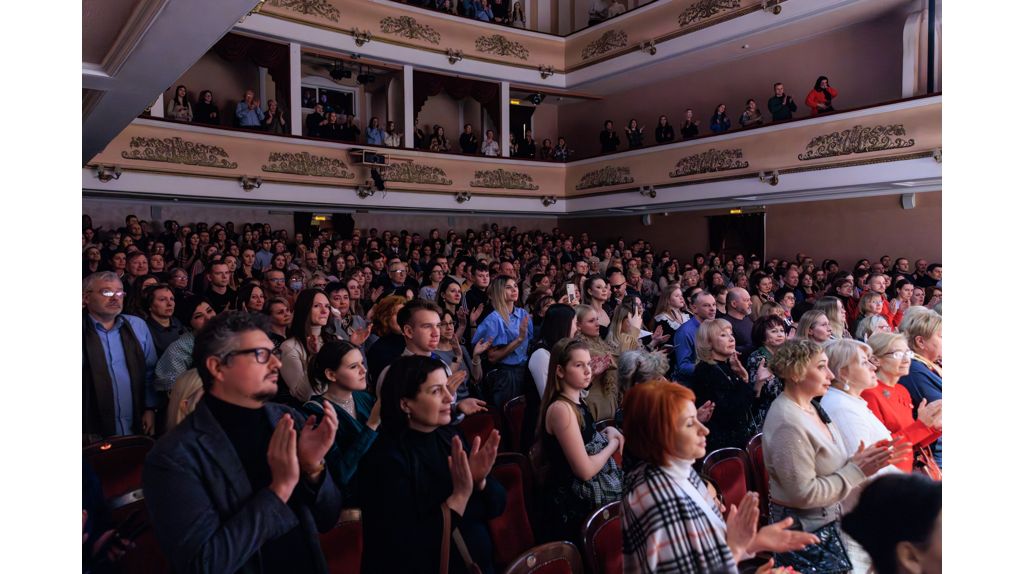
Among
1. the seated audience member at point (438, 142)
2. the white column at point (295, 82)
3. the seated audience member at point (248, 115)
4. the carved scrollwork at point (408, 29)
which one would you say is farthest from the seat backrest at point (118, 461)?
the seated audience member at point (438, 142)

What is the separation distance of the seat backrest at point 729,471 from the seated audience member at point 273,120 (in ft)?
29.5

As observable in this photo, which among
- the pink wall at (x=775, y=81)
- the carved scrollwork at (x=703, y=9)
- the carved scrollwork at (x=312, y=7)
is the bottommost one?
the pink wall at (x=775, y=81)

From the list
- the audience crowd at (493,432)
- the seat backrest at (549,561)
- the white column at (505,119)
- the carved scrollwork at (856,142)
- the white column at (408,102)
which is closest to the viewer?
the audience crowd at (493,432)

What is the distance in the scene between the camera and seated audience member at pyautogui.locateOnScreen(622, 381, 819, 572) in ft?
4.83

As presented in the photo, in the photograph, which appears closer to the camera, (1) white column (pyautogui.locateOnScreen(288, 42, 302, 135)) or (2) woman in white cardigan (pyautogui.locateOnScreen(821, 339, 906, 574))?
(2) woman in white cardigan (pyautogui.locateOnScreen(821, 339, 906, 574))

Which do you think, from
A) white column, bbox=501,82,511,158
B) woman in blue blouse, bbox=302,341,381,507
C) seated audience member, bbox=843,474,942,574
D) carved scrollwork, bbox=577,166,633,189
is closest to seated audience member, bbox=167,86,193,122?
white column, bbox=501,82,511,158

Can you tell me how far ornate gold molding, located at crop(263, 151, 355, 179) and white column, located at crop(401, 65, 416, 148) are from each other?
165cm

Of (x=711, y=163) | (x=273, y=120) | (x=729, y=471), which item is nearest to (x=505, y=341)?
(x=729, y=471)

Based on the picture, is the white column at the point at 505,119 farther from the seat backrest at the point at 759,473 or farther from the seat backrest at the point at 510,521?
the seat backrest at the point at 510,521

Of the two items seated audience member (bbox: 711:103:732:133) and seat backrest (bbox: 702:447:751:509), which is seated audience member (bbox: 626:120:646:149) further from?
seat backrest (bbox: 702:447:751:509)

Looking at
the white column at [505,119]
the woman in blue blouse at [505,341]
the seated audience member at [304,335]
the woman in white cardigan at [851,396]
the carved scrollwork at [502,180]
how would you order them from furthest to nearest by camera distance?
the white column at [505,119], the carved scrollwork at [502,180], the woman in blue blouse at [505,341], the seated audience member at [304,335], the woman in white cardigan at [851,396]

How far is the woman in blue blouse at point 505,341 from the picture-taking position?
12.4ft
